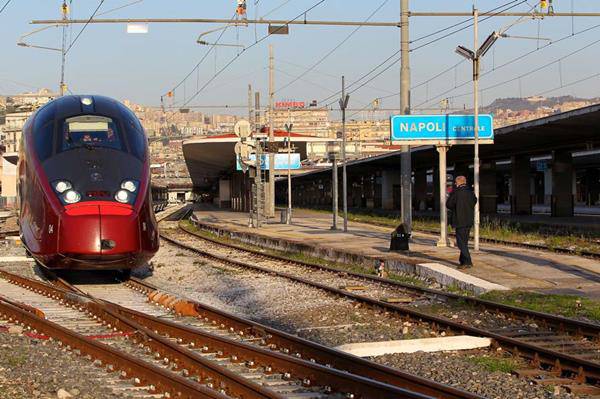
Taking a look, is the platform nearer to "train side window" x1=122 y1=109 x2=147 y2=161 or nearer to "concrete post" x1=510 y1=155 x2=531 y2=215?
"train side window" x1=122 y1=109 x2=147 y2=161

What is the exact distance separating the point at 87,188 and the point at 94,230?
0.84 metres

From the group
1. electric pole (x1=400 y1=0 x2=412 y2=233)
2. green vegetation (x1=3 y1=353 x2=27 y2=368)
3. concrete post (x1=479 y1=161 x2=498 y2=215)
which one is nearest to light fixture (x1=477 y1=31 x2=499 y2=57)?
electric pole (x1=400 y1=0 x2=412 y2=233)

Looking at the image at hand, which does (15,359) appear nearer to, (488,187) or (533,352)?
(533,352)

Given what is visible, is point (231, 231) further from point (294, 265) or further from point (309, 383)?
point (309, 383)

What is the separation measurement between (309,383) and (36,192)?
9204 millimetres

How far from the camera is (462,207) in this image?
1653 centimetres

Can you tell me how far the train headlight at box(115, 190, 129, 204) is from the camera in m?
14.5

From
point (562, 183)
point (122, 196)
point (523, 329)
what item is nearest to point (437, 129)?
point (122, 196)

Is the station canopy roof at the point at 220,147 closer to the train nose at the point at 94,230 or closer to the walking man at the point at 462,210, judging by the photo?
the walking man at the point at 462,210

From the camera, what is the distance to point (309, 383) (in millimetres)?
7324

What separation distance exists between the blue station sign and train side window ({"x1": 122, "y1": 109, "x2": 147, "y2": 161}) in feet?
27.5

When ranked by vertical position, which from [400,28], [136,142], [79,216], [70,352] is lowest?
→ [70,352]

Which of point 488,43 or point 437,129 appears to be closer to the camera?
point 488,43

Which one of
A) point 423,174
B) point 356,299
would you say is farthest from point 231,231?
point 423,174
